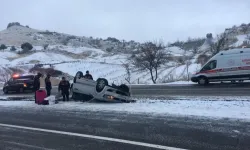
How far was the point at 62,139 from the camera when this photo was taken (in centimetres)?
777

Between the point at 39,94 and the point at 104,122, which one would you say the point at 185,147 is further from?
the point at 39,94

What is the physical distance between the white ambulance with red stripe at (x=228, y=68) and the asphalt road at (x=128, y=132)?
13.3 m

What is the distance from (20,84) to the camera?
25.0 m

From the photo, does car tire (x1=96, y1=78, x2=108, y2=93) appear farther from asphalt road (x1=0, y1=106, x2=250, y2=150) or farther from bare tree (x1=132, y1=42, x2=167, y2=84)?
bare tree (x1=132, y1=42, x2=167, y2=84)

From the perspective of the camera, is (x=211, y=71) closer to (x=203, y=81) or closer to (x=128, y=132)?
(x=203, y=81)

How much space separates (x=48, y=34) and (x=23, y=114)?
135 meters

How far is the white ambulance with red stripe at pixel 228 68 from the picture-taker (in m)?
21.9

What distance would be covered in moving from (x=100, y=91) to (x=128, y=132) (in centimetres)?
705

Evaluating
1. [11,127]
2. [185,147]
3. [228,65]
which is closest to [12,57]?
[228,65]

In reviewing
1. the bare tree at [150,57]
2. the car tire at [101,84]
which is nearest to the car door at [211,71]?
the car tire at [101,84]

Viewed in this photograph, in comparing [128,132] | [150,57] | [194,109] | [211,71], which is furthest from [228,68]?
[150,57]

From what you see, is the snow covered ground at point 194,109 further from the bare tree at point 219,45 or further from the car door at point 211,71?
the bare tree at point 219,45

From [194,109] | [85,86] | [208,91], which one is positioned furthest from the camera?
[208,91]

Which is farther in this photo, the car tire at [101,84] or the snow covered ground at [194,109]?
the car tire at [101,84]
